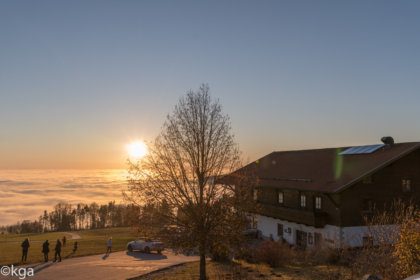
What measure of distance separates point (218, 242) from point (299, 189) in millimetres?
16255

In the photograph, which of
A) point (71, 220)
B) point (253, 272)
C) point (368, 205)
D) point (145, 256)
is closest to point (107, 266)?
point (145, 256)

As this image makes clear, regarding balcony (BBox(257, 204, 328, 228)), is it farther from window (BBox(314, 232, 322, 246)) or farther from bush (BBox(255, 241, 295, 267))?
bush (BBox(255, 241, 295, 267))

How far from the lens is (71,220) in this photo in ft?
430

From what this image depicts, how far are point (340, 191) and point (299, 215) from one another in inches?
178

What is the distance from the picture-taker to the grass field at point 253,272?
19.2 meters

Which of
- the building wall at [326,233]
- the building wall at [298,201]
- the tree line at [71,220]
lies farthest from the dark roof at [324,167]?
the tree line at [71,220]

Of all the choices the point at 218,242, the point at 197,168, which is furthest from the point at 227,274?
the point at 197,168

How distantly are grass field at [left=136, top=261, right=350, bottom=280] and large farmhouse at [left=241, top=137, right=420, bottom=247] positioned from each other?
20.6 feet

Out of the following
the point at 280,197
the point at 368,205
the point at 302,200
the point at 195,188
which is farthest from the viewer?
the point at 280,197

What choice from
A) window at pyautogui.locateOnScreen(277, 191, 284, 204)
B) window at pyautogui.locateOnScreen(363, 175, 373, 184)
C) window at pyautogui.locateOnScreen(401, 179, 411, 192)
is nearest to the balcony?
window at pyautogui.locateOnScreen(277, 191, 284, 204)

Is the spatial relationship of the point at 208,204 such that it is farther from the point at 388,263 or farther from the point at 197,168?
the point at 388,263

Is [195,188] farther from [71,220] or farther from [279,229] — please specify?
[71,220]

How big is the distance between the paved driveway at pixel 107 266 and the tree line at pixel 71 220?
3554 inches

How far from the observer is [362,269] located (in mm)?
15500
